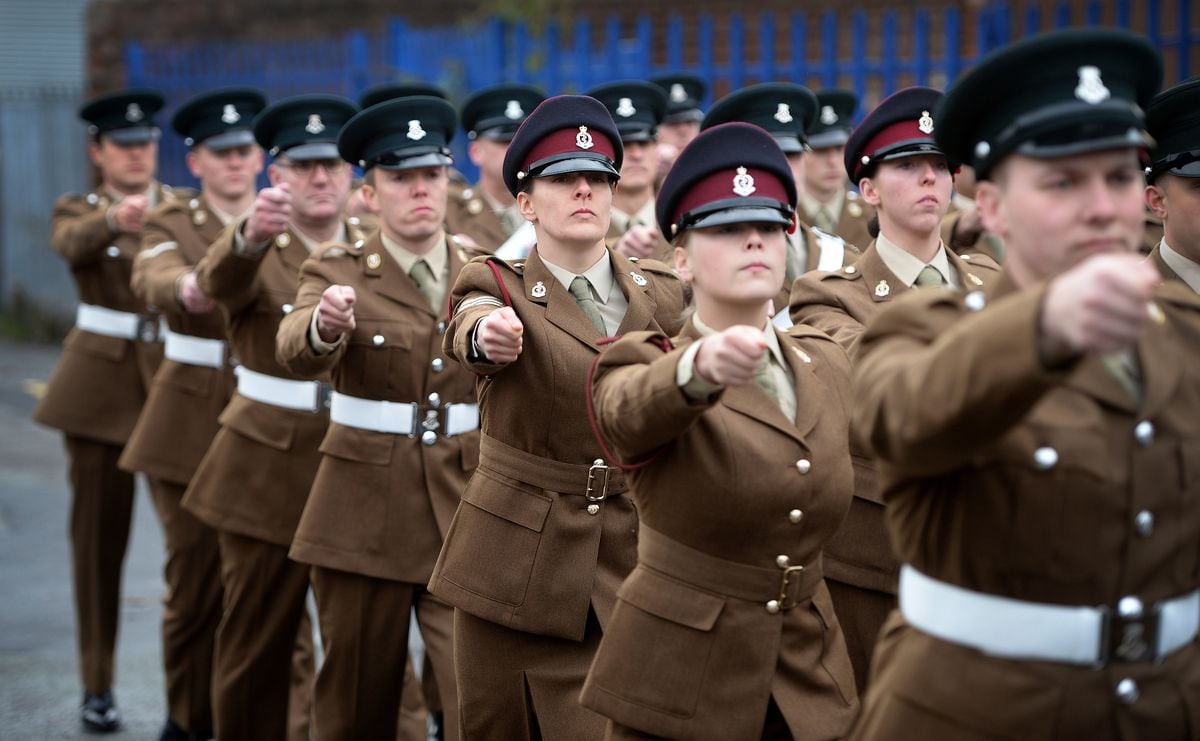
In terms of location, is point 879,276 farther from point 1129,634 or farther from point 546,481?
point 1129,634

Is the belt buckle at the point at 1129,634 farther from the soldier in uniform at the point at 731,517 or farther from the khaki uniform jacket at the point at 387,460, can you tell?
the khaki uniform jacket at the point at 387,460

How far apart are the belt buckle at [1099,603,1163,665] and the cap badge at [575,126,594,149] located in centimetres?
234

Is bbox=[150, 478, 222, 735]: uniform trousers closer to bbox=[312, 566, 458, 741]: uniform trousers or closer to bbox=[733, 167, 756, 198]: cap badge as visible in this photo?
bbox=[312, 566, 458, 741]: uniform trousers

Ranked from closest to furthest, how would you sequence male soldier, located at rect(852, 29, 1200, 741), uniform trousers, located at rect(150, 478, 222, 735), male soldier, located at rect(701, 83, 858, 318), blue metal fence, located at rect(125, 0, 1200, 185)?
male soldier, located at rect(852, 29, 1200, 741)
male soldier, located at rect(701, 83, 858, 318)
uniform trousers, located at rect(150, 478, 222, 735)
blue metal fence, located at rect(125, 0, 1200, 185)

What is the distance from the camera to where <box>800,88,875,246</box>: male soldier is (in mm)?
7652

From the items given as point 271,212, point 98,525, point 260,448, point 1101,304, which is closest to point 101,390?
point 98,525

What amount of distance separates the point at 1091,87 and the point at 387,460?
3238mm

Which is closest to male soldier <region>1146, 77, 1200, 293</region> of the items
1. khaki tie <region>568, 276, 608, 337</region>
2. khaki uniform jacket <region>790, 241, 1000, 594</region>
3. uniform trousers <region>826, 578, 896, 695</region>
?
khaki uniform jacket <region>790, 241, 1000, 594</region>

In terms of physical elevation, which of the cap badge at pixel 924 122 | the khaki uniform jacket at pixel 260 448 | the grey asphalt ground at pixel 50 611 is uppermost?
the cap badge at pixel 924 122

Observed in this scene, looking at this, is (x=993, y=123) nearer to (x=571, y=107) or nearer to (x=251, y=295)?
(x=571, y=107)

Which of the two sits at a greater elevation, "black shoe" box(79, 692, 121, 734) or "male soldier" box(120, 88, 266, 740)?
"male soldier" box(120, 88, 266, 740)

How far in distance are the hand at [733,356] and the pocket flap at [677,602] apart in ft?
2.05

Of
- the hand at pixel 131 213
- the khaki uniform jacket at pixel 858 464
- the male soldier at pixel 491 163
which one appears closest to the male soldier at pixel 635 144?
the male soldier at pixel 491 163

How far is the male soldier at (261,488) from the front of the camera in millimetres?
6188
